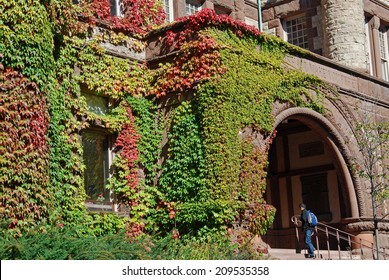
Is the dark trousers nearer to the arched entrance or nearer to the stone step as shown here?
the stone step

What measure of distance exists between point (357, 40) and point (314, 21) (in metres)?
2.37

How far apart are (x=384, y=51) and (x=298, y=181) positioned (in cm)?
569

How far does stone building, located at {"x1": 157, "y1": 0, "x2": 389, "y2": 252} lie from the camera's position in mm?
19969

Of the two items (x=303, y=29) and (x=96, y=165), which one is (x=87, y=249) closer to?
(x=96, y=165)

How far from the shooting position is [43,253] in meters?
10.5

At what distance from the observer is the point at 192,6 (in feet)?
70.0

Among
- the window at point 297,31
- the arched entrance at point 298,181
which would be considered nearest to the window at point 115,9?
the arched entrance at point 298,181

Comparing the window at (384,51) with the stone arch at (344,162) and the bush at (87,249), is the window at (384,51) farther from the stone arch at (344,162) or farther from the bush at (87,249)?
the bush at (87,249)

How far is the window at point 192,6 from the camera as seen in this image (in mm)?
21141

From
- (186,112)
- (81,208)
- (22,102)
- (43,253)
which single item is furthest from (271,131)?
(43,253)

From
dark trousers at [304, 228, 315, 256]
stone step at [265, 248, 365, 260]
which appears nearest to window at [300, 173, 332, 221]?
stone step at [265, 248, 365, 260]

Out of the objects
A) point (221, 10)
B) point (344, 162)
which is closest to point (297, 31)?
point (221, 10)

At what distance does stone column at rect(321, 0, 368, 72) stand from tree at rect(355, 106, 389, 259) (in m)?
1.77
